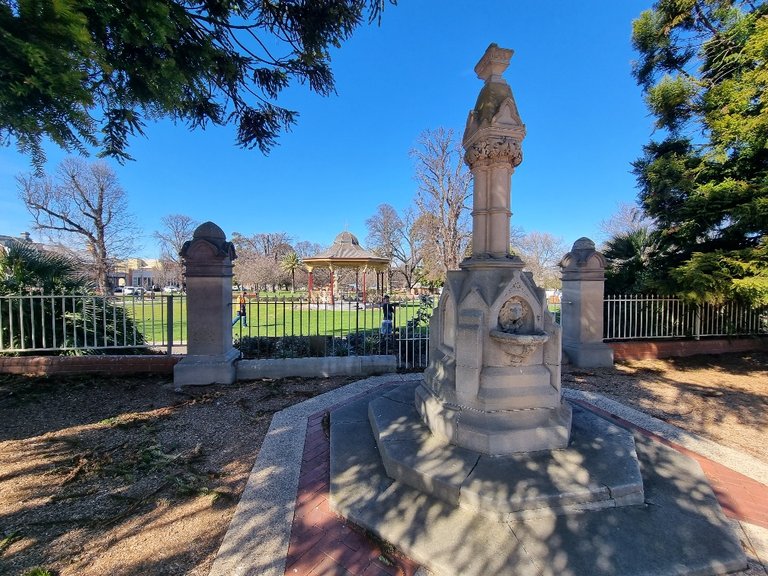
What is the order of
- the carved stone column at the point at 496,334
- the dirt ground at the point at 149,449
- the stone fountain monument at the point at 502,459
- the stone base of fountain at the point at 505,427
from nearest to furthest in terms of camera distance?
the stone fountain monument at the point at 502,459, the dirt ground at the point at 149,449, the stone base of fountain at the point at 505,427, the carved stone column at the point at 496,334

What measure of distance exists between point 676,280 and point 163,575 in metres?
10.1

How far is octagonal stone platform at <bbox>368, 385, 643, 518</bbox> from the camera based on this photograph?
2426mm

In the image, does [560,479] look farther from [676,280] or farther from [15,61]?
[676,280]

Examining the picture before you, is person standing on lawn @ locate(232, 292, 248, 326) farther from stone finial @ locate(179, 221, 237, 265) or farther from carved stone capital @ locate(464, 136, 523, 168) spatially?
carved stone capital @ locate(464, 136, 523, 168)

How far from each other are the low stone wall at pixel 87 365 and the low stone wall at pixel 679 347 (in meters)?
9.50

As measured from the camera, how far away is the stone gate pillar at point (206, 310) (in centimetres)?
564

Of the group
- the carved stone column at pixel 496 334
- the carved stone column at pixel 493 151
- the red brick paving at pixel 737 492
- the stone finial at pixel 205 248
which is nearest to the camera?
the red brick paving at pixel 737 492

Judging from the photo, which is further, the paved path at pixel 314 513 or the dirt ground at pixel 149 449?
the dirt ground at pixel 149 449

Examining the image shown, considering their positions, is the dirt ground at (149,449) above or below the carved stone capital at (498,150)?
below

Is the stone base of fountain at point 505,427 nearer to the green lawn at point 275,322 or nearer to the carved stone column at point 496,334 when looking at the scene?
the carved stone column at point 496,334

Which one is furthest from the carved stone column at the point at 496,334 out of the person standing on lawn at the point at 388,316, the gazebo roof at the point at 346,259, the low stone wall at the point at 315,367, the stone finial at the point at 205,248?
the gazebo roof at the point at 346,259

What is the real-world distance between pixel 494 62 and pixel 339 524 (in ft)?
14.4

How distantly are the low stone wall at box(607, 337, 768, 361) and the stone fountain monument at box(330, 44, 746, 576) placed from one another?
198 inches

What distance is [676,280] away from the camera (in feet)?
25.1
